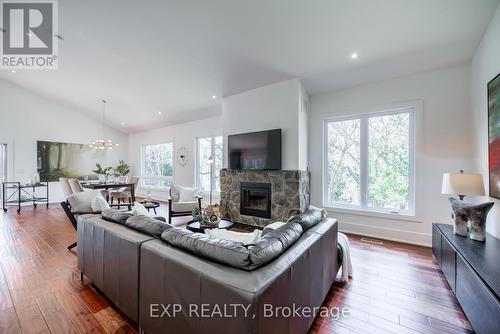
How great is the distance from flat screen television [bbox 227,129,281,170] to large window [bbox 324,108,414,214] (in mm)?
1168

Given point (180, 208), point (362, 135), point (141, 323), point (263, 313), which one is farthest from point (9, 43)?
point (362, 135)

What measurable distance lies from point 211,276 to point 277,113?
12.0 feet

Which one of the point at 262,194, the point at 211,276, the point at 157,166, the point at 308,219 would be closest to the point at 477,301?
the point at 308,219

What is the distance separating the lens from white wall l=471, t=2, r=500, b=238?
2306mm

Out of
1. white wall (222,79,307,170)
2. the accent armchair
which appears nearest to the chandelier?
the accent armchair

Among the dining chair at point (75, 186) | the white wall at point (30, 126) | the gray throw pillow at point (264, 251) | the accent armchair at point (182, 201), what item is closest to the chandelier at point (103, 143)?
the white wall at point (30, 126)

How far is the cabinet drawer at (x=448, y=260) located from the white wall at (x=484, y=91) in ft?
1.76

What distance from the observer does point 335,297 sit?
2143 millimetres

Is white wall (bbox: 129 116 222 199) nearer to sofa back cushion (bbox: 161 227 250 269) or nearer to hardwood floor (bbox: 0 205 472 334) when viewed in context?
hardwood floor (bbox: 0 205 472 334)

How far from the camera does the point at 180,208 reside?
186 inches

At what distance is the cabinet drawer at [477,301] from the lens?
1.29m

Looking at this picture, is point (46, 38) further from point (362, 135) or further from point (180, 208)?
point (362, 135)

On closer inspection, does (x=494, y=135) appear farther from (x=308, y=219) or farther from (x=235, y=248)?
(x=235, y=248)

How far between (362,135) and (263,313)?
3999 millimetres
